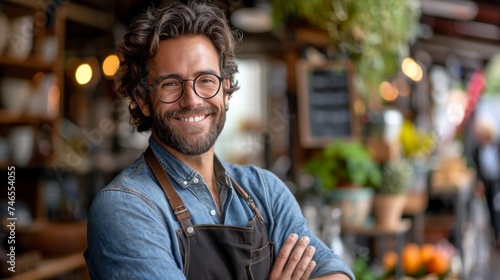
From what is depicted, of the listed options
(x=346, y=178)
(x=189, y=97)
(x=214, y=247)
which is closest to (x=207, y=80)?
(x=189, y=97)

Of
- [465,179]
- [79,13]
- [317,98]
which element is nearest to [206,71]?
[317,98]

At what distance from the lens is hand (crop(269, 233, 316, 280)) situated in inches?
66.8

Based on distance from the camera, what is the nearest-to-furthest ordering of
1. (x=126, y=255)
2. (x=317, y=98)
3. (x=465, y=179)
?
(x=126, y=255) → (x=317, y=98) → (x=465, y=179)

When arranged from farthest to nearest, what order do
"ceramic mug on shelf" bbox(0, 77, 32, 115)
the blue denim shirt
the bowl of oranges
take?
"ceramic mug on shelf" bbox(0, 77, 32, 115) → the bowl of oranges → the blue denim shirt

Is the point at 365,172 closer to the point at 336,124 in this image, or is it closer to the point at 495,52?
the point at 336,124

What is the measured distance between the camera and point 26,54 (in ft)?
14.9

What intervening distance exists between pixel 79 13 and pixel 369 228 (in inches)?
177

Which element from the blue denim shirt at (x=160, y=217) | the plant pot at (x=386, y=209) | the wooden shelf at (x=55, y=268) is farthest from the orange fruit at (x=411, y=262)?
the blue denim shirt at (x=160, y=217)

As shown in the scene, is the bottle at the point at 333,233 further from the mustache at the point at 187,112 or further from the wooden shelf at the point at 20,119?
the wooden shelf at the point at 20,119

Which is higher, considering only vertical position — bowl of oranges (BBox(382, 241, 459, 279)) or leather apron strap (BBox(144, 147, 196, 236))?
leather apron strap (BBox(144, 147, 196, 236))

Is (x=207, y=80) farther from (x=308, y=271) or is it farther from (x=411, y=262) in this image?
→ (x=411, y=262)

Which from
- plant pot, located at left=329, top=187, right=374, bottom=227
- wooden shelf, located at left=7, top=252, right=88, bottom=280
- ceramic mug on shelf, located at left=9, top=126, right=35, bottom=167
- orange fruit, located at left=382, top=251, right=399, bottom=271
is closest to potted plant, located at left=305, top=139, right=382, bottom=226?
plant pot, located at left=329, top=187, right=374, bottom=227

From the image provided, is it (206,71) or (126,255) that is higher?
(206,71)

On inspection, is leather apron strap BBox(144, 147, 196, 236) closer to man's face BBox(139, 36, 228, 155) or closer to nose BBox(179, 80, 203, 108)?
man's face BBox(139, 36, 228, 155)
